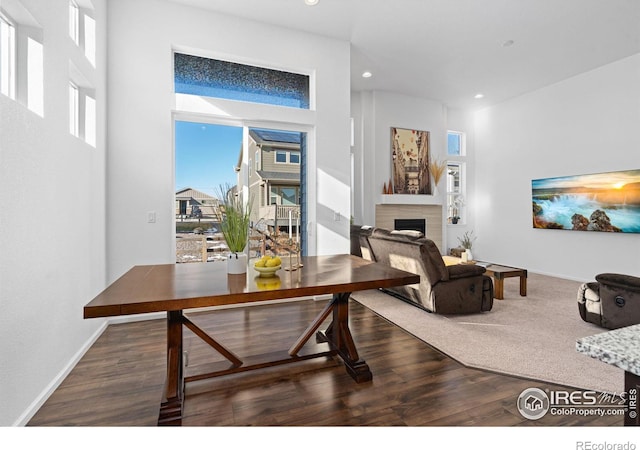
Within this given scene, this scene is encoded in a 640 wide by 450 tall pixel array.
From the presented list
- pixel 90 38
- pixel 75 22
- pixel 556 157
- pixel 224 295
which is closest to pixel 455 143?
pixel 556 157

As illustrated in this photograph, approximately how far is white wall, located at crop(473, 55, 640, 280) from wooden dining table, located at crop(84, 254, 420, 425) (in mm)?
5104

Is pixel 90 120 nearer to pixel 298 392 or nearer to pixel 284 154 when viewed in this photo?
pixel 284 154

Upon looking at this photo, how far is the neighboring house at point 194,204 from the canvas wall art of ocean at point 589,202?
19.5ft

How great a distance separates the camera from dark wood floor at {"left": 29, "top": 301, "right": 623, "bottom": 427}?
5.63 feet

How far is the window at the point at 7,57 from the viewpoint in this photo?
1806mm

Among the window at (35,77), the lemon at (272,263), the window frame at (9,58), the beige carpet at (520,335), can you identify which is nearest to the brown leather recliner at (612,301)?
the beige carpet at (520,335)

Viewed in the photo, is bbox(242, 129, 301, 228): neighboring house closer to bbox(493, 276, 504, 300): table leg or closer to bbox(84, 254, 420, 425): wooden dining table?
bbox(84, 254, 420, 425): wooden dining table

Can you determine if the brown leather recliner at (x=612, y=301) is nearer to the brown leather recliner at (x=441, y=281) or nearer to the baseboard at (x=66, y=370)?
the brown leather recliner at (x=441, y=281)

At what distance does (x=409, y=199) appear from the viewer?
646cm

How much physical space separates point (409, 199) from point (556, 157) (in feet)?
8.93

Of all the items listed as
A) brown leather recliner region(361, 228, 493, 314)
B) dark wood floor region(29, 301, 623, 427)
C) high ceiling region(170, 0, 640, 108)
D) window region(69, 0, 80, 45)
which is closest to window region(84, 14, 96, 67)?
window region(69, 0, 80, 45)

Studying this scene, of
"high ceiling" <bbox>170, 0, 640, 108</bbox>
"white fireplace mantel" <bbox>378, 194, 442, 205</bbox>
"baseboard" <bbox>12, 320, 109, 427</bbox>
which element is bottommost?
"baseboard" <bbox>12, 320, 109, 427</bbox>

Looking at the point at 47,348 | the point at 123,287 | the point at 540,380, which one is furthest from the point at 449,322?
the point at 47,348

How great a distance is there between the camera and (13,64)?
188cm
